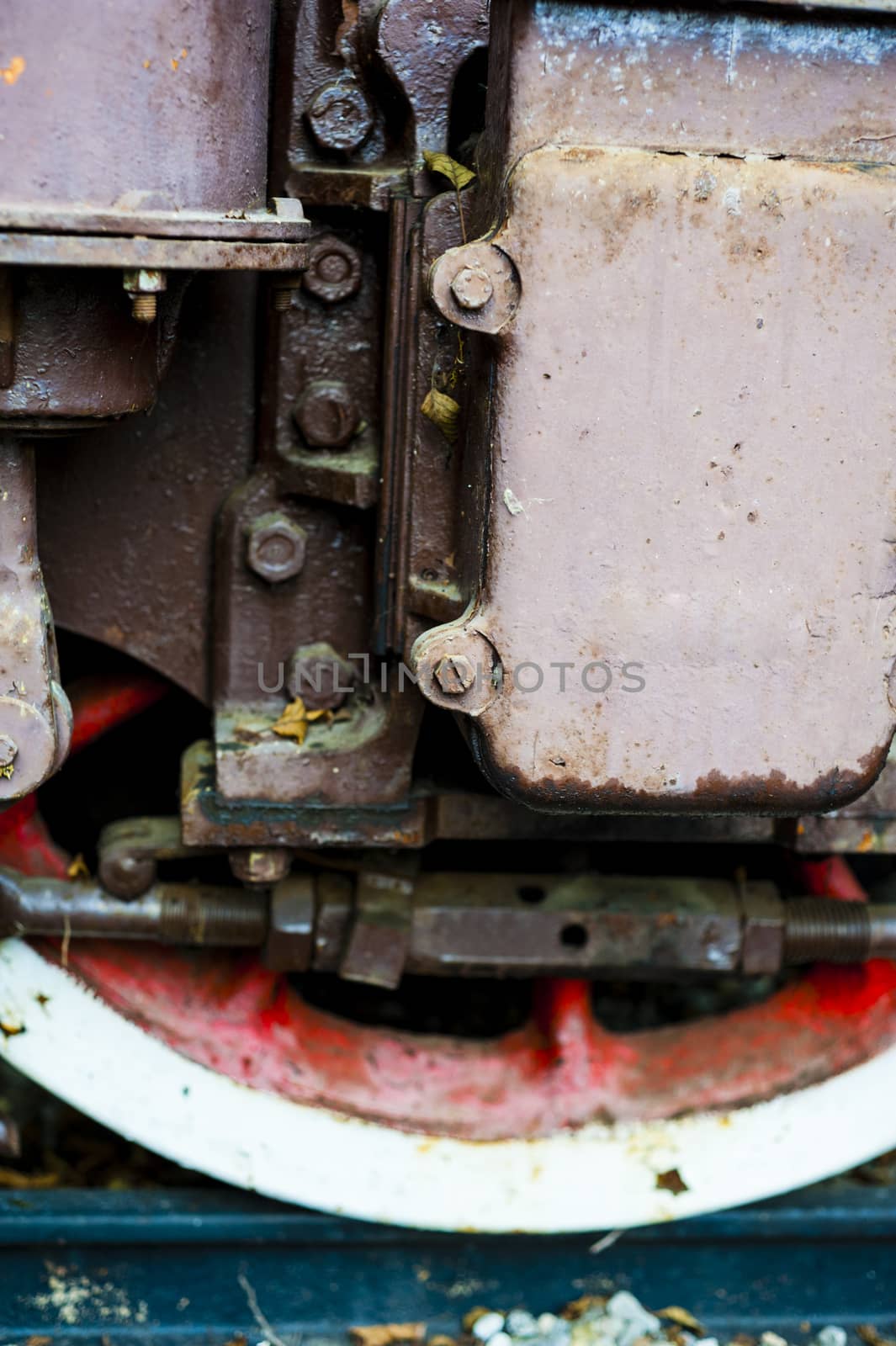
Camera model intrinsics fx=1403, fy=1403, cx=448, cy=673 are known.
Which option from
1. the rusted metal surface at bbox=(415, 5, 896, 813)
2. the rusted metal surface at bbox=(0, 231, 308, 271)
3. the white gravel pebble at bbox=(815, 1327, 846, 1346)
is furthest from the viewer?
the white gravel pebble at bbox=(815, 1327, 846, 1346)

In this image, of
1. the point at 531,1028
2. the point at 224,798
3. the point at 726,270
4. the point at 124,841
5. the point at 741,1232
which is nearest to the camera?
the point at 726,270

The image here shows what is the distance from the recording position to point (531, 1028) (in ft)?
6.62

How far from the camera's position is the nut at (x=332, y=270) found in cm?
150

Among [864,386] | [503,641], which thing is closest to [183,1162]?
[503,641]

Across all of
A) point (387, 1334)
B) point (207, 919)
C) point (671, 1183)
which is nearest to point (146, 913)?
point (207, 919)

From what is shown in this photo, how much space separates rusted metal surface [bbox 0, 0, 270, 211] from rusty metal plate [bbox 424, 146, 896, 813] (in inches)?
10.2

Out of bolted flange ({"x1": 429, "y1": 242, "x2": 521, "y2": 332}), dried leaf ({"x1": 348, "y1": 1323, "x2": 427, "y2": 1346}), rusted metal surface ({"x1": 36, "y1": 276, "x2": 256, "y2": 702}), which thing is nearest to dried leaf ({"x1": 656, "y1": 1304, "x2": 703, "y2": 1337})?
dried leaf ({"x1": 348, "y1": 1323, "x2": 427, "y2": 1346})

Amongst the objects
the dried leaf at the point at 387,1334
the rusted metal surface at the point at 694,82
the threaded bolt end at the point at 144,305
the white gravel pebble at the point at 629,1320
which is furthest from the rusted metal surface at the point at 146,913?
the rusted metal surface at the point at 694,82

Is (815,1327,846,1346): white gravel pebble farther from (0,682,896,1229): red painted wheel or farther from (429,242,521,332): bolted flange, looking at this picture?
(429,242,521,332): bolted flange

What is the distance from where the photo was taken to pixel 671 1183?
1809 millimetres

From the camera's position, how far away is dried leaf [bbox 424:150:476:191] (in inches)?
53.4

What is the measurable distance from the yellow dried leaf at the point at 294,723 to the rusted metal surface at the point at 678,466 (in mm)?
335

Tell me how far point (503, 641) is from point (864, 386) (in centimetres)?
38

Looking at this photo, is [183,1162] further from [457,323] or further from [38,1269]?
[457,323]
